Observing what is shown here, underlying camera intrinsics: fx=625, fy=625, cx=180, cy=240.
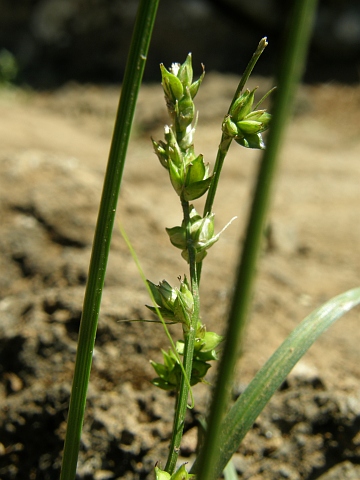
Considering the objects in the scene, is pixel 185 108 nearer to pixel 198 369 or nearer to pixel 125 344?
pixel 198 369

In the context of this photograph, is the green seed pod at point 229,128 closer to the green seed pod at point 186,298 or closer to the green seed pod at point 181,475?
the green seed pod at point 186,298

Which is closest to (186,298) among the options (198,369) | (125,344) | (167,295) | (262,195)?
(167,295)

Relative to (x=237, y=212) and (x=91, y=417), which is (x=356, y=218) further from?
(x=91, y=417)

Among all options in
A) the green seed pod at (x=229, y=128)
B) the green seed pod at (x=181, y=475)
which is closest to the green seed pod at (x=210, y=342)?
the green seed pod at (x=181, y=475)

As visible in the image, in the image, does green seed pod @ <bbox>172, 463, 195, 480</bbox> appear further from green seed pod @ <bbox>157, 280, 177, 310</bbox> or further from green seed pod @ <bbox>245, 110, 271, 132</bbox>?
green seed pod @ <bbox>245, 110, 271, 132</bbox>

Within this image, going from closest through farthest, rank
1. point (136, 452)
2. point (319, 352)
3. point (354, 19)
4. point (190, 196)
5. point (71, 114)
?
point (190, 196) < point (136, 452) < point (319, 352) < point (71, 114) < point (354, 19)

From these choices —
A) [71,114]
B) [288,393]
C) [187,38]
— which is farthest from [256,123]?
[187,38]
